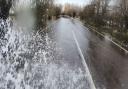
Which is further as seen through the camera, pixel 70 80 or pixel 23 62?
pixel 23 62

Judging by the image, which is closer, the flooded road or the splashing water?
the splashing water

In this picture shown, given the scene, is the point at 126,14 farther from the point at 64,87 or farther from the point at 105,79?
the point at 64,87

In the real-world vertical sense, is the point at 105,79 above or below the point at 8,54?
below

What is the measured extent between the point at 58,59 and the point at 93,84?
429cm

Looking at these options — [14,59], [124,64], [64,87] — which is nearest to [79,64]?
[124,64]

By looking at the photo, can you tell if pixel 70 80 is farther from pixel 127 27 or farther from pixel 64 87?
pixel 127 27

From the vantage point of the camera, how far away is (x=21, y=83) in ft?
25.0

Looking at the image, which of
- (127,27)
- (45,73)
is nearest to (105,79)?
(45,73)

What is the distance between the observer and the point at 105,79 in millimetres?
9680

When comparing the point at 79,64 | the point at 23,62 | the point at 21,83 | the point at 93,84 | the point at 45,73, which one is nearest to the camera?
the point at 21,83

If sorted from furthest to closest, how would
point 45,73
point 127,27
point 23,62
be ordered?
1. point 127,27
2. point 23,62
3. point 45,73

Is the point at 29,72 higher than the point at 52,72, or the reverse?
the point at 29,72

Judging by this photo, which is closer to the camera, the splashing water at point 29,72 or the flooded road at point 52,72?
the splashing water at point 29,72

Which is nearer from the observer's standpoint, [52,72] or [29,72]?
[29,72]
